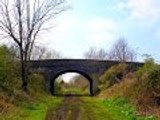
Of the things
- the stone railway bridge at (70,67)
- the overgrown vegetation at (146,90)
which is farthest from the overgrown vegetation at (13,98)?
the stone railway bridge at (70,67)

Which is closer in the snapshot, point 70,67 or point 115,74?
point 115,74

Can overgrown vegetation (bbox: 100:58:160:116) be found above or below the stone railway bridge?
below

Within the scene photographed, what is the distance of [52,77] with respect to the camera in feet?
200

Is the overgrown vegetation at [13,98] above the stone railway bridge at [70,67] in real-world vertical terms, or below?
below

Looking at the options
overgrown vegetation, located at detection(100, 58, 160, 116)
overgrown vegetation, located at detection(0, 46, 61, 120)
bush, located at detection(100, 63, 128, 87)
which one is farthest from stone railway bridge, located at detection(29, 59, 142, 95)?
overgrown vegetation, located at detection(100, 58, 160, 116)

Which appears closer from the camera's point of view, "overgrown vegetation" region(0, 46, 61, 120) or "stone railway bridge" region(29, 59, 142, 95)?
"overgrown vegetation" region(0, 46, 61, 120)

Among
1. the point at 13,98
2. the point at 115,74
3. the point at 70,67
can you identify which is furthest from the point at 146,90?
the point at 70,67

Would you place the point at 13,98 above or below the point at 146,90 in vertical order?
below

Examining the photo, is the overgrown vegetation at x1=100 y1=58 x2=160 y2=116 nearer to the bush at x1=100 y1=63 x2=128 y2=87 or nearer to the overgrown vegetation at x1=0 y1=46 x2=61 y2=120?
the overgrown vegetation at x1=0 y1=46 x2=61 y2=120

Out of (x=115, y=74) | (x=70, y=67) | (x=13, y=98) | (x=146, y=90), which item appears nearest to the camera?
(x=146, y=90)

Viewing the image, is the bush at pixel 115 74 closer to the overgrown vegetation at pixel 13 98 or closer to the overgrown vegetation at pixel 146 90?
the overgrown vegetation at pixel 13 98

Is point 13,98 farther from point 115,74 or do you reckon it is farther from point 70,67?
point 70,67

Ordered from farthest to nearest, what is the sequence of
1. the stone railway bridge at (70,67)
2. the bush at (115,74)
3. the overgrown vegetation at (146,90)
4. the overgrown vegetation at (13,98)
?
the stone railway bridge at (70,67)
the bush at (115,74)
the overgrown vegetation at (146,90)
the overgrown vegetation at (13,98)

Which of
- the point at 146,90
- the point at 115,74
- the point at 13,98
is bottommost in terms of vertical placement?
the point at 13,98
